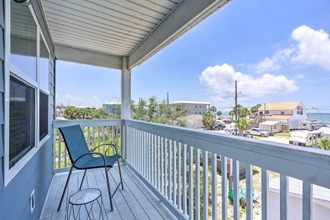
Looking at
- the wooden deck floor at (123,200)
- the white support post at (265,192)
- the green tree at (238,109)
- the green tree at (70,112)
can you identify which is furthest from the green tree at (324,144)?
the green tree at (70,112)

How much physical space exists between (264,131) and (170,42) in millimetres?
1725

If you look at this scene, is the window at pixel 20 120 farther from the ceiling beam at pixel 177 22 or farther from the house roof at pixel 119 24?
the ceiling beam at pixel 177 22

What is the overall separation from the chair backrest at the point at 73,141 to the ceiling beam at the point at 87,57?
4.70 feet

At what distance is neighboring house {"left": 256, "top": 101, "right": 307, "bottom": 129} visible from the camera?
0.82 meters

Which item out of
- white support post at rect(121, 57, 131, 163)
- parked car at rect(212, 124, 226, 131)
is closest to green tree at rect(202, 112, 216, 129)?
parked car at rect(212, 124, 226, 131)

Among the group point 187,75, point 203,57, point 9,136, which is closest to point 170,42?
point 187,75

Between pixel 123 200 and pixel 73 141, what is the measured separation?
3.43 ft

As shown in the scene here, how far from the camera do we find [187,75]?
5.92 ft

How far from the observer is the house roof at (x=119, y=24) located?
185 centimetres

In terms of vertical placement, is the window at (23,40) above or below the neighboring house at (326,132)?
above

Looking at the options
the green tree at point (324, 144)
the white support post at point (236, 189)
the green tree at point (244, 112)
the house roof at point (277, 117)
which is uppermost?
the green tree at point (244, 112)

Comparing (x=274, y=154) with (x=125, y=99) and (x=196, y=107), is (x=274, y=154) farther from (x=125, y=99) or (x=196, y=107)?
(x=125, y=99)

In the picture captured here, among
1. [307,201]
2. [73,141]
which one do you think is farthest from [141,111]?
[307,201]

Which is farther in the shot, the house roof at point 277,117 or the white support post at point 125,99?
the white support post at point 125,99
